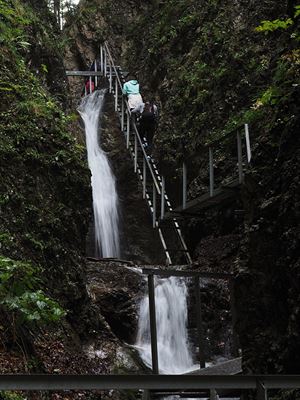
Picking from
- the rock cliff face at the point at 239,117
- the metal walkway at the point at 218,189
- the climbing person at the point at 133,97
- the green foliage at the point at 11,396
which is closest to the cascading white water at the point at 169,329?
the rock cliff face at the point at 239,117

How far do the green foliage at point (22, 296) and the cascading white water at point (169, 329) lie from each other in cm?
508

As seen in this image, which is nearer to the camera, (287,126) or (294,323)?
(294,323)

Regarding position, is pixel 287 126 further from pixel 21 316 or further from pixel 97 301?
pixel 97 301

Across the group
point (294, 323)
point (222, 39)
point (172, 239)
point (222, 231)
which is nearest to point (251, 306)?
point (294, 323)

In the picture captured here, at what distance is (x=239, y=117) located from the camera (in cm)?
1260

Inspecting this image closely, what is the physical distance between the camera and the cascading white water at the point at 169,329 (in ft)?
32.4

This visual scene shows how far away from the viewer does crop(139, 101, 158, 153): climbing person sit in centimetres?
1439

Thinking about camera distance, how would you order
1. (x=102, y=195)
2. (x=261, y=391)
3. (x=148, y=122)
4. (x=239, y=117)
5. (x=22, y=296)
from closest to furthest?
(x=261, y=391) → (x=22, y=296) → (x=239, y=117) → (x=148, y=122) → (x=102, y=195)

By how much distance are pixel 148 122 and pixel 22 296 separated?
10454 millimetres

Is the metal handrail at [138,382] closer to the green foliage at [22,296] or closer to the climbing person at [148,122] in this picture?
the green foliage at [22,296]

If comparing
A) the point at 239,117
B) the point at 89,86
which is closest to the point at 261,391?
the point at 239,117

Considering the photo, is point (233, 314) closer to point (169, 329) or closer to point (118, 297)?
point (169, 329)

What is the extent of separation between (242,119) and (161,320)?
513 centimetres

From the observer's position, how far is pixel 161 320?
10773 millimetres
